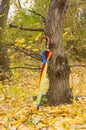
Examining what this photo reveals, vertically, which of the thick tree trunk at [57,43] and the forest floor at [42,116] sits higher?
the thick tree trunk at [57,43]

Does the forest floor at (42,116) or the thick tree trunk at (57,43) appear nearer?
the forest floor at (42,116)

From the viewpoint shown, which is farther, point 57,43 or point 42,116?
point 57,43

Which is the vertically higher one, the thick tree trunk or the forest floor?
the thick tree trunk

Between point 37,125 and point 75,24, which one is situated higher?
point 75,24

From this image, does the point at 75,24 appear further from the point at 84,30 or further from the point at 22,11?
the point at 22,11

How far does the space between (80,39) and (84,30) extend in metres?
0.93

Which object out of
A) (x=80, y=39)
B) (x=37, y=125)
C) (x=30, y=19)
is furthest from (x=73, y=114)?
(x=80, y=39)

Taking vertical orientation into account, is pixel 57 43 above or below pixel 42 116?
above

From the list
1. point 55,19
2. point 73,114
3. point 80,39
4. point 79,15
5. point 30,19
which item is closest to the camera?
point 73,114

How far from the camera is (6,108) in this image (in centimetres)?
633

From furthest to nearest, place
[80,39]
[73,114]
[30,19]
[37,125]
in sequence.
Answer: [80,39] → [30,19] → [73,114] → [37,125]

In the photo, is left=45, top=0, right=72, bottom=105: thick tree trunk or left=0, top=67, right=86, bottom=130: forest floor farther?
left=45, top=0, right=72, bottom=105: thick tree trunk

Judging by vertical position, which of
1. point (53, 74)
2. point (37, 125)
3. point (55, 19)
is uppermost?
point (55, 19)

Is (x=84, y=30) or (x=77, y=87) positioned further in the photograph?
(x=84, y=30)
